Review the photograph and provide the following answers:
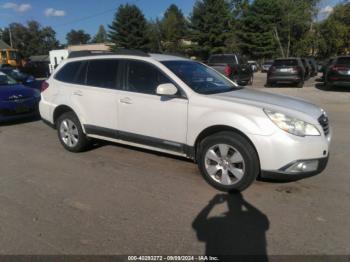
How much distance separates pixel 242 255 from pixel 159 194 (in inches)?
60.4

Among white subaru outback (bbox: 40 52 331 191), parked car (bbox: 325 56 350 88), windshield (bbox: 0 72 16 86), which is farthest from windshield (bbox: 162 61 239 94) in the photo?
parked car (bbox: 325 56 350 88)

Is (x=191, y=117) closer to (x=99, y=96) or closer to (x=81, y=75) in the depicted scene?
(x=99, y=96)

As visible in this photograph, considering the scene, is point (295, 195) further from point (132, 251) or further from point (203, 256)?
point (132, 251)

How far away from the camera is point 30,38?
104688mm

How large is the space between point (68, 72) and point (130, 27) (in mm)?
55767

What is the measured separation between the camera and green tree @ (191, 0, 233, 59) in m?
53.7

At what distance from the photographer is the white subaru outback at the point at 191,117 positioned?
4.00 meters

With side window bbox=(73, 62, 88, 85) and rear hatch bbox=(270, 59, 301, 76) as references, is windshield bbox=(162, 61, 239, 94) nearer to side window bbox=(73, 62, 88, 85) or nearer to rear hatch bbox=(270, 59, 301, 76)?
side window bbox=(73, 62, 88, 85)

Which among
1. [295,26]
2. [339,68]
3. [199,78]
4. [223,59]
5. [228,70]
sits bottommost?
[228,70]

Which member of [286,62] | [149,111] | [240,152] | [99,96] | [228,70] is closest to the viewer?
[240,152]

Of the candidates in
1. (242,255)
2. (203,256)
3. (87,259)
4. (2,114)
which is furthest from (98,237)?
(2,114)

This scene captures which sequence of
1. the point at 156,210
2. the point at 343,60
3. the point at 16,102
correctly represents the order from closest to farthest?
1. the point at 156,210
2. the point at 16,102
3. the point at 343,60

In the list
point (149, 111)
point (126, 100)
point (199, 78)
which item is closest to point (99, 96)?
point (126, 100)

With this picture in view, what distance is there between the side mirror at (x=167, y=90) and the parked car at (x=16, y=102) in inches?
224
